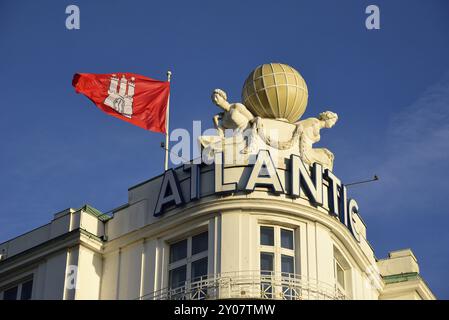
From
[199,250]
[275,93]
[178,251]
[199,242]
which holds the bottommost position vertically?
[199,250]

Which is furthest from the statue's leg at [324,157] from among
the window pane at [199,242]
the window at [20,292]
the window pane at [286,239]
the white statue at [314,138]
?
the window at [20,292]

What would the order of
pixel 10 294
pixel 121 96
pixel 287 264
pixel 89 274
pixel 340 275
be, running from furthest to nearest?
pixel 121 96 < pixel 10 294 < pixel 340 275 < pixel 89 274 < pixel 287 264

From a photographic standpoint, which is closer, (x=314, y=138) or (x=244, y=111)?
(x=244, y=111)

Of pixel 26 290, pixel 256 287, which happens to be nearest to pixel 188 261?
pixel 256 287

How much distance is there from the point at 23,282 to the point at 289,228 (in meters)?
11.3

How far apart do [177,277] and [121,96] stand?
8463mm

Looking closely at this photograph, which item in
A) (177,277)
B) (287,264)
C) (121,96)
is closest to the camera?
(287,264)

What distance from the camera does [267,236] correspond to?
47.7 m

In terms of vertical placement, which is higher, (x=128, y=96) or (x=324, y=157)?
(x=128, y=96)

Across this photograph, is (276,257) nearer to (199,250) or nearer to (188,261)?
(199,250)

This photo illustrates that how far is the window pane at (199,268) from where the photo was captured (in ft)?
155

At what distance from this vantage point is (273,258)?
47.0m
